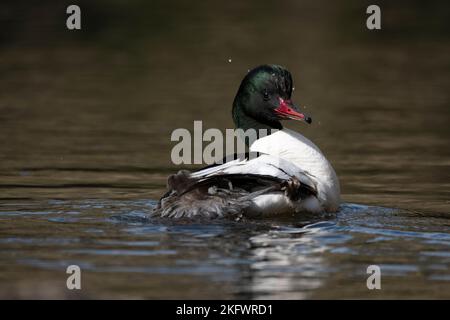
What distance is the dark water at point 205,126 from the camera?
838 centimetres

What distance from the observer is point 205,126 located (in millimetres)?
16016

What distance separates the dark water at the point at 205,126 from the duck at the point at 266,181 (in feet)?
0.54

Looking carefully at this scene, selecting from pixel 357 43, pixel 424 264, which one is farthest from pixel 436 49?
pixel 424 264

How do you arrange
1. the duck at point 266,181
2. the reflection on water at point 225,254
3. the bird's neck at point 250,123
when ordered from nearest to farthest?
the reflection on water at point 225,254 < the duck at point 266,181 < the bird's neck at point 250,123

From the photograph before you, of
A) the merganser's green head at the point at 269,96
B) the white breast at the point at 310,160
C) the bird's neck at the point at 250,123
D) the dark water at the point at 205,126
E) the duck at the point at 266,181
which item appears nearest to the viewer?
the dark water at the point at 205,126

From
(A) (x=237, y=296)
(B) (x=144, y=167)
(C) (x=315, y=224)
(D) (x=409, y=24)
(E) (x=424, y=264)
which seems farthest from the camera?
(D) (x=409, y=24)

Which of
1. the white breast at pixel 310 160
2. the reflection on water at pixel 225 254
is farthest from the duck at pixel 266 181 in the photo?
the reflection on water at pixel 225 254

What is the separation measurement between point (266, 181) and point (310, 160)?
833 mm

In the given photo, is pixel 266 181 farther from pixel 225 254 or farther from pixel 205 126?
pixel 205 126

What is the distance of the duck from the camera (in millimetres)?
9844

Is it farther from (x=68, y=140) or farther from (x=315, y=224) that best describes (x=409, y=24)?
(x=315, y=224)

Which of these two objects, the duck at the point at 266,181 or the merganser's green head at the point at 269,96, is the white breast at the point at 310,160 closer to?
the duck at the point at 266,181

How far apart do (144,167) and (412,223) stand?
4.43m

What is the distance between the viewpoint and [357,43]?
25.6 metres
